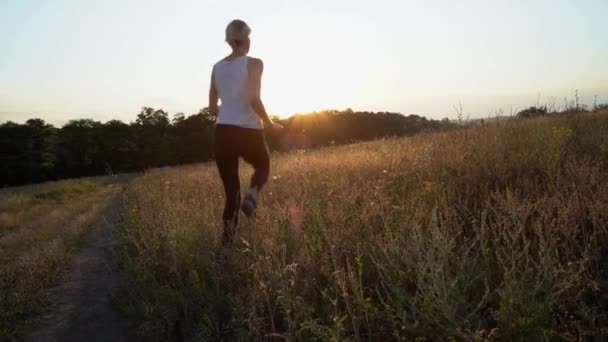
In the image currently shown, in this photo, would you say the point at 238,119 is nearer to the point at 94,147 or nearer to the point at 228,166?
the point at 228,166

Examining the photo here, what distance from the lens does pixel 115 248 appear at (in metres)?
6.11

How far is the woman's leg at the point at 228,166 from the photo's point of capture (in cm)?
455

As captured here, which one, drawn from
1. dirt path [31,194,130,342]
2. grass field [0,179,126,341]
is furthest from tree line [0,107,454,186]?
dirt path [31,194,130,342]

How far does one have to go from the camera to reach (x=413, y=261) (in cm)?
294

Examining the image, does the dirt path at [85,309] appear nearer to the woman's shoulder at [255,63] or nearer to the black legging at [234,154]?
the black legging at [234,154]

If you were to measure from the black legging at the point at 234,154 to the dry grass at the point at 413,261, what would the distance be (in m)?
0.31

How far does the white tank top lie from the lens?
4434 mm

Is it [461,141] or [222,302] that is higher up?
[461,141]

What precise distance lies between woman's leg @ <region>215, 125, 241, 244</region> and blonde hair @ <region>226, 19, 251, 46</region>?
87 cm

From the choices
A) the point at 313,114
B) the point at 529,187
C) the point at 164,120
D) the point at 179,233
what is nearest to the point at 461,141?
the point at 529,187

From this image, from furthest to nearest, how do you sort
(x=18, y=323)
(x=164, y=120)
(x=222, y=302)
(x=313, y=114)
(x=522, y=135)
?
(x=164, y=120), (x=313, y=114), (x=522, y=135), (x=18, y=323), (x=222, y=302)

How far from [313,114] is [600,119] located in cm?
1776

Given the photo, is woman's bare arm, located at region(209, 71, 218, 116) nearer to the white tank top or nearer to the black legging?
the white tank top

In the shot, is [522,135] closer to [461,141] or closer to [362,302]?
[461,141]
